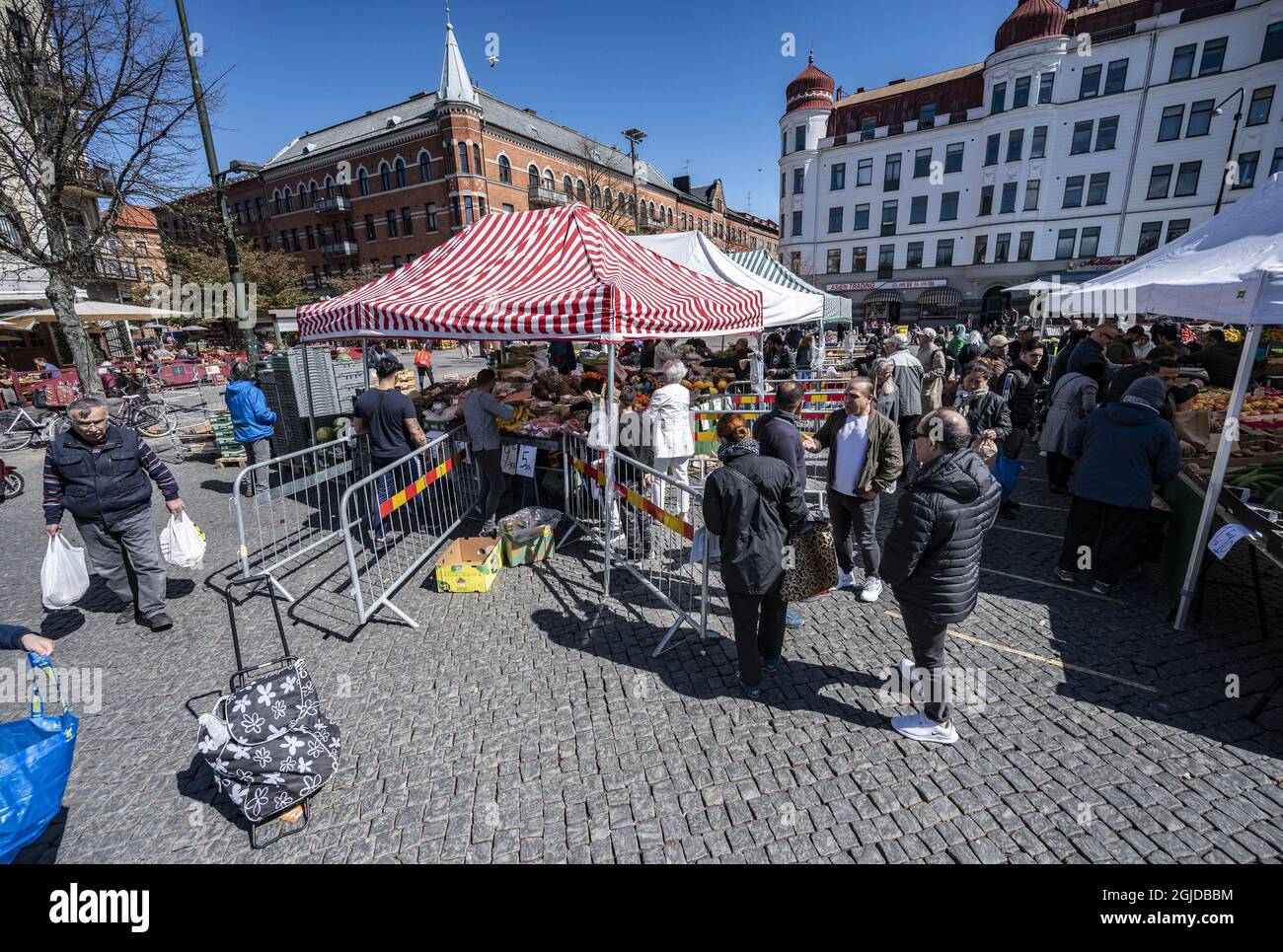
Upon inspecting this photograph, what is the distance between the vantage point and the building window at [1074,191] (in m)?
32.9

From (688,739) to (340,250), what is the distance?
50720 mm

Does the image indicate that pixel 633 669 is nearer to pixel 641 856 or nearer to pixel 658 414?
pixel 641 856

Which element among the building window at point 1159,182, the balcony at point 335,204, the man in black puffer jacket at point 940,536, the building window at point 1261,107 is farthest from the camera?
the balcony at point 335,204

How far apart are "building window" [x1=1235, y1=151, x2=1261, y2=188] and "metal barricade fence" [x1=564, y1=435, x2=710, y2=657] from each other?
42234 millimetres

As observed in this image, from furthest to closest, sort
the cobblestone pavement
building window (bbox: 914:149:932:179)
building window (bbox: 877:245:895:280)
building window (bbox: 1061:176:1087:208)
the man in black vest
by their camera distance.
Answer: building window (bbox: 877:245:895:280), building window (bbox: 914:149:932:179), building window (bbox: 1061:176:1087:208), the man in black vest, the cobblestone pavement

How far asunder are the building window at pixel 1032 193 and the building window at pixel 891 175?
26.3 ft

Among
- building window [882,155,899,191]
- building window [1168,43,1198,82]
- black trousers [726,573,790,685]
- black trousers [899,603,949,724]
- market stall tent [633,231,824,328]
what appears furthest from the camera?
building window [882,155,899,191]

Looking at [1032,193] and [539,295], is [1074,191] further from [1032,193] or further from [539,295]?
[539,295]

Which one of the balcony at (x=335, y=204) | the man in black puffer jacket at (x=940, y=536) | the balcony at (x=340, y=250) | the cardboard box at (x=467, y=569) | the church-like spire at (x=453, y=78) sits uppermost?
the church-like spire at (x=453, y=78)

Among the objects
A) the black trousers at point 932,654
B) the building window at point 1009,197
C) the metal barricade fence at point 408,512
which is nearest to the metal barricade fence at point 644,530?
the black trousers at point 932,654

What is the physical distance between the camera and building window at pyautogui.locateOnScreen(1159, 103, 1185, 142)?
30.0 meters

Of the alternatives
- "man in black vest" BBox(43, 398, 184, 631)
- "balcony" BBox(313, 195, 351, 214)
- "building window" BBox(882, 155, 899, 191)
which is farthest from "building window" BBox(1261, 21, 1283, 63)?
"balcony" BBox(313, 195, 351, 214)

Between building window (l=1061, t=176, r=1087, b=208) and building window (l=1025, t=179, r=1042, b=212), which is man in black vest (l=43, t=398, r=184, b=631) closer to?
building window (l=1025, t=179, r=1042, b=212)

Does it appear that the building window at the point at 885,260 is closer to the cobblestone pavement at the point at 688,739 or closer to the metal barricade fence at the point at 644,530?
the cobblestone pavement at the point at 688,739
